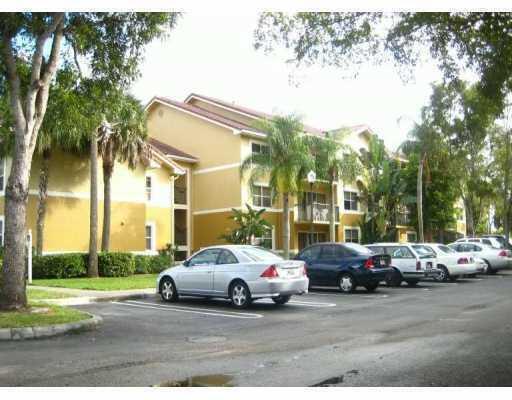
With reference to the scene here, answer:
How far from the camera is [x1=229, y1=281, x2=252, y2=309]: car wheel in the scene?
13507 mm

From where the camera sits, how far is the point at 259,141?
3678 cm

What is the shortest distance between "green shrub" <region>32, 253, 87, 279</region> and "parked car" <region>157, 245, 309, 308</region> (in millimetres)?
9949

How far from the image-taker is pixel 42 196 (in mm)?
24922

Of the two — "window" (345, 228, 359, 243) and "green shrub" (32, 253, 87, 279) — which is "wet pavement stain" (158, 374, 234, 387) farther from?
"window" (345, 228, 359, 243)

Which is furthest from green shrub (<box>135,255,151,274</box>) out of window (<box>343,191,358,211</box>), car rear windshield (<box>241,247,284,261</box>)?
window (<box>343,191,358,211</box>)

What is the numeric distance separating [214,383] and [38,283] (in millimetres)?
15503

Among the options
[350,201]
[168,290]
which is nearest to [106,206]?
[168,290]

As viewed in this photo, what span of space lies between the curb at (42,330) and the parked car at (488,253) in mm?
20705

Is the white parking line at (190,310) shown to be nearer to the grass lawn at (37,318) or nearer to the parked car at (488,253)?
the grass lawn at (37,318)

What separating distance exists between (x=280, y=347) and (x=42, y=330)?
13.8 feet

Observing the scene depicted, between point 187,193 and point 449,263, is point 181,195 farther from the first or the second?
point 449,263

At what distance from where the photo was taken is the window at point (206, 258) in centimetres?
1437

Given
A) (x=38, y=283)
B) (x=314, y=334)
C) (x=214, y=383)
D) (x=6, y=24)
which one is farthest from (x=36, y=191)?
(x=214, y=383)

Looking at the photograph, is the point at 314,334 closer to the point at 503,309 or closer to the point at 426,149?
the point at 503,309
